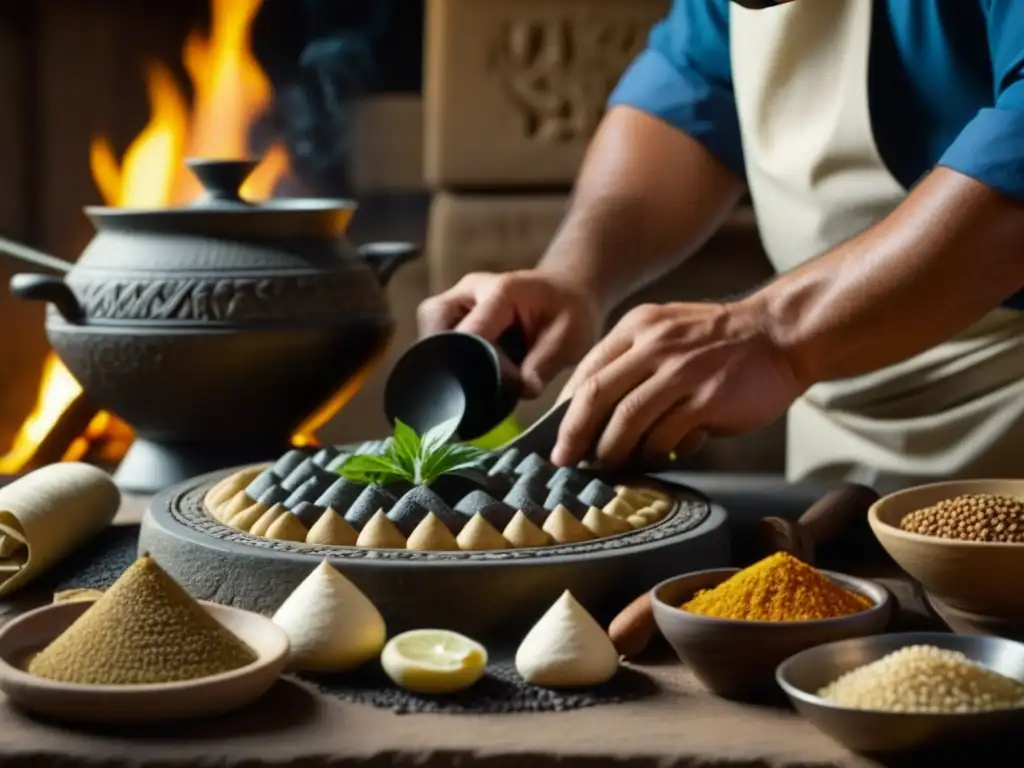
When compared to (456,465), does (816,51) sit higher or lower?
higher

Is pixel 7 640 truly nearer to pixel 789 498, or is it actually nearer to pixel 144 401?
pixel 144 401

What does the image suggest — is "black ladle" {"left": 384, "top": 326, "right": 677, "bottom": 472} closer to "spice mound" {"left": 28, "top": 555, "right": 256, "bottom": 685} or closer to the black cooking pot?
the black cooking pot

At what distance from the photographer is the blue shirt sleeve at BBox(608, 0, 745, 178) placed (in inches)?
63.9

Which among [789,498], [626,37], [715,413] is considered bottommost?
[789,498]

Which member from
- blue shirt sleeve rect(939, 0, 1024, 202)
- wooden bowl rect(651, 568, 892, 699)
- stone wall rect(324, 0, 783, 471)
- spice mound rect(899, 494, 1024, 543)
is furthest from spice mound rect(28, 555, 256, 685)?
stone wall rect(324, 0, 783, 471)

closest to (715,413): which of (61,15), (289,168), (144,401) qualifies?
(144,401)

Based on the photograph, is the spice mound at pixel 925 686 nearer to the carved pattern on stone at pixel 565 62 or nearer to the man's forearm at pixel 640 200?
the man's forearm at pixel 640 200

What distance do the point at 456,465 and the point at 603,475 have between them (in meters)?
0.14

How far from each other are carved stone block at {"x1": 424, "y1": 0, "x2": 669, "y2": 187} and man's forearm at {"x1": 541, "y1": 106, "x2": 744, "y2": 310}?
57cm

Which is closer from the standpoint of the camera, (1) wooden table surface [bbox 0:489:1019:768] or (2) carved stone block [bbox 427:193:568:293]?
(1) wooden table surface [bbox 0:489:1019:768]

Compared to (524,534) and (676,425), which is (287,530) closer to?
(524,534)

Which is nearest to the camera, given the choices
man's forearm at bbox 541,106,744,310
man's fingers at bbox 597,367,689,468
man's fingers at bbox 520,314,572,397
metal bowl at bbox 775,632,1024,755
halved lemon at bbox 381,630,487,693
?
metal bowl at bbox 775,632,1024,755

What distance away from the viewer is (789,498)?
4.09 ft

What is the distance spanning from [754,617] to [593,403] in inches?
14.0
